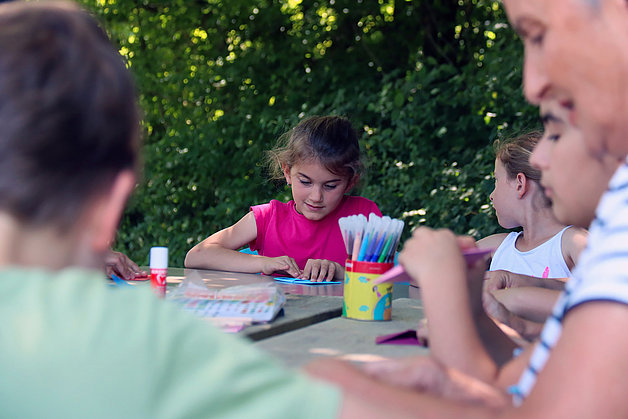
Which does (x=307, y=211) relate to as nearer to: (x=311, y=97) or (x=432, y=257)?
(x=432, y=257)

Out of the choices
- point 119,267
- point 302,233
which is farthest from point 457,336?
point 302,233

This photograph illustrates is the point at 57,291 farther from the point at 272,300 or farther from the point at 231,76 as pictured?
the point at 231,76

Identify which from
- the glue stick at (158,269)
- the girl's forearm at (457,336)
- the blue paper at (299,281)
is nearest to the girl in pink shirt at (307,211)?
the blue paper at (299,281)

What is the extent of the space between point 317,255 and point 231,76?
11.9 ft

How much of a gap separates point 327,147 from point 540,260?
3.60ft

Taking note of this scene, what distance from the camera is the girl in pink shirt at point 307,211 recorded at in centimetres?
322

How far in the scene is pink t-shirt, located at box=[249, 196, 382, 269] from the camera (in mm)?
3461

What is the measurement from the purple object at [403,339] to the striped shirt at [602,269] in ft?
1.60

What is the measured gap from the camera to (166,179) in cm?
701

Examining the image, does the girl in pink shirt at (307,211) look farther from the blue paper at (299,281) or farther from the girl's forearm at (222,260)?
the blue paper at (299,281)

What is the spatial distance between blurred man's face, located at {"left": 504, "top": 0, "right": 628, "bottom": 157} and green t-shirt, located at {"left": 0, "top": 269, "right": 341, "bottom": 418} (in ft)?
1.93

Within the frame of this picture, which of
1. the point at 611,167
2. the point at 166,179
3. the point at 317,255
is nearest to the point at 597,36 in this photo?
the point at 611,167

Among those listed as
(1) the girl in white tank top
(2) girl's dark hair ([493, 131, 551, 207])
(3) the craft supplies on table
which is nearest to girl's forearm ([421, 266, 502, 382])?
(3) the craft supplies on table

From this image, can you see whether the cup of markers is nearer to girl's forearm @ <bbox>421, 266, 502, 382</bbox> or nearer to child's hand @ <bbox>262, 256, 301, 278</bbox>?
girl's forearm @ <bbox>421, 266, 502, 382</bbox>
